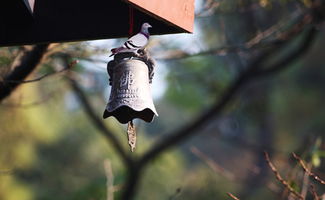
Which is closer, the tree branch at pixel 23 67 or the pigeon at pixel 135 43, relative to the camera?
the pigeon at pixel 135 43

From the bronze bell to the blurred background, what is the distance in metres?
0.76

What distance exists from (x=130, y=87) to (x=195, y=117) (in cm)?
671

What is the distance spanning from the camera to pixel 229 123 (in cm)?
819

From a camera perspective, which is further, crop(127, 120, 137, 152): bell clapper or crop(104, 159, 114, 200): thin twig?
crop(104, 159, 114, 200): thin twig

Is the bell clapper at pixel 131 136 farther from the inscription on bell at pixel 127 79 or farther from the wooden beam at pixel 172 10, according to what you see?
the wooden beam at pixel 172 10

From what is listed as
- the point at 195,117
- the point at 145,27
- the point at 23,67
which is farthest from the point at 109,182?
the point at 195,117

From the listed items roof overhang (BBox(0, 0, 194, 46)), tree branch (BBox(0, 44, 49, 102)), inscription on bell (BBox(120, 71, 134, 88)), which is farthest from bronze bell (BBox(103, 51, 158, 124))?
tree branch (BBox(0, 44, 49, 102))

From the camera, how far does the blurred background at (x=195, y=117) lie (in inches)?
177

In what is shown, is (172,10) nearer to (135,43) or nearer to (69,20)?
(135,43)

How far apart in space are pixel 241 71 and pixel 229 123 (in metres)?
2.06

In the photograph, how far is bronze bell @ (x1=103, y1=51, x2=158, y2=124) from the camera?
2014mm

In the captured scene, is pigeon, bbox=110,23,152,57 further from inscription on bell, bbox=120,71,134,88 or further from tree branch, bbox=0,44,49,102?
tree branch, bbox=0,44,49,102

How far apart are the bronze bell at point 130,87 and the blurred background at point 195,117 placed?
76 centimetres

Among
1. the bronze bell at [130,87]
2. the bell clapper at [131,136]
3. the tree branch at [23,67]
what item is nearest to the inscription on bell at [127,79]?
the bronze bell at [130,87]
